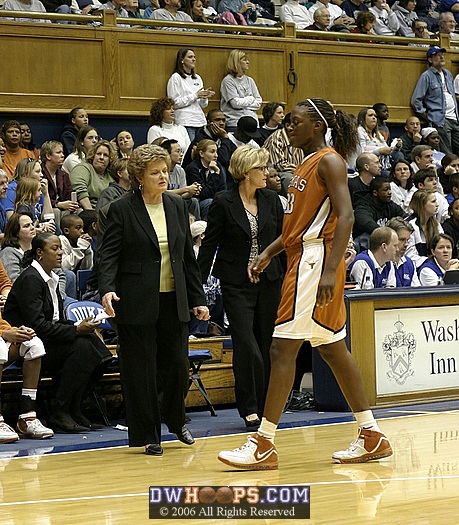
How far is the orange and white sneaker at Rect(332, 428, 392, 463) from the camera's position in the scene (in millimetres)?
6016

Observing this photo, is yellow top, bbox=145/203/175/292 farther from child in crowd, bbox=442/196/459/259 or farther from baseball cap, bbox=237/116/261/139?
baseball cap, bbox=237/116/261/139

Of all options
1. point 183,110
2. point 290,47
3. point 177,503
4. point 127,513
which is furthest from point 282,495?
point 290,47

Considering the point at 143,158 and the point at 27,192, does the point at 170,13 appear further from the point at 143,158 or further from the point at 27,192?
the point at 143,158

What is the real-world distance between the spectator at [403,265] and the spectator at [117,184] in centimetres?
260

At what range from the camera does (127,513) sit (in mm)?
4758

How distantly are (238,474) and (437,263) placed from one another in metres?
5.40

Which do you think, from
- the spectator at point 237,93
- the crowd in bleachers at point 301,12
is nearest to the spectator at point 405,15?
the crowd in bleachers at point 301,12

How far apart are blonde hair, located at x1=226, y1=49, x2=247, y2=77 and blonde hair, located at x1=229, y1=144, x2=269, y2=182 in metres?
6.62

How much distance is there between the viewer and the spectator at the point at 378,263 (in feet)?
33.0

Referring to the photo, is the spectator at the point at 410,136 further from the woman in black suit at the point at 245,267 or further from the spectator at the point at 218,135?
the woman in black suit at the point at 245,267

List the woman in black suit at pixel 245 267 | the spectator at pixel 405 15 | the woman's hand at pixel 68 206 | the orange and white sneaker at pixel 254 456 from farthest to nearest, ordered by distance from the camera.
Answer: the spectator at pixel 405 15
the woman's hand at pixel 68 206
the woman in black suit at pixel 245 267
the orange and white sneaker at pixel 254 456

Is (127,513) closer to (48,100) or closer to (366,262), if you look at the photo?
(366,262)

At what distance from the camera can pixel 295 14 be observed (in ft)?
52.7

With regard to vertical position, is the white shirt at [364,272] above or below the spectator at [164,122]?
below
